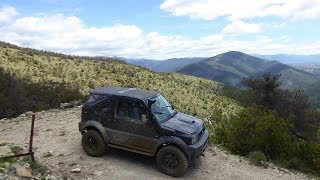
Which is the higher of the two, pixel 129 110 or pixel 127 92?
pixel 127 92

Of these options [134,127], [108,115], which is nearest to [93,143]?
[108,115]

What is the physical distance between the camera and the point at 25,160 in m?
9.62

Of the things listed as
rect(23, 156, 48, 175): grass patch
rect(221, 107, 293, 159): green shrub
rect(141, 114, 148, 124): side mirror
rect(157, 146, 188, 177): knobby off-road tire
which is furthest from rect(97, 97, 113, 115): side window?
rect(221, 107, 293, 159): green shrub

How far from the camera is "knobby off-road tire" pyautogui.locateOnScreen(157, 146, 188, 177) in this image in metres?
9.87

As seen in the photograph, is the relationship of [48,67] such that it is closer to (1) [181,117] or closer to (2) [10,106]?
(2) [10,106]

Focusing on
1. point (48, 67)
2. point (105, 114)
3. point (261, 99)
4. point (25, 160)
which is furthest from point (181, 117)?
point (48, 67)

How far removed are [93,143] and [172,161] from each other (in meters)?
2.54

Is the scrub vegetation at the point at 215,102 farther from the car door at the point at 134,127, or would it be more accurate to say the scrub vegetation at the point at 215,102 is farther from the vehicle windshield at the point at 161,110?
the car door at the point at 134,127

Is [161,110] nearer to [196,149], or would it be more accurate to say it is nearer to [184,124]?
[184,124]

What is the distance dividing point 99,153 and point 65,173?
54.8 inches

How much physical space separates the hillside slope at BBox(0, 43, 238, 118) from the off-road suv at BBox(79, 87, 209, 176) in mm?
9020

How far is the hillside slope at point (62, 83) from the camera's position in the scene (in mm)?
19859

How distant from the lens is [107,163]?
1047cm

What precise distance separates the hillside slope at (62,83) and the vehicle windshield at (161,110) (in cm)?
971
